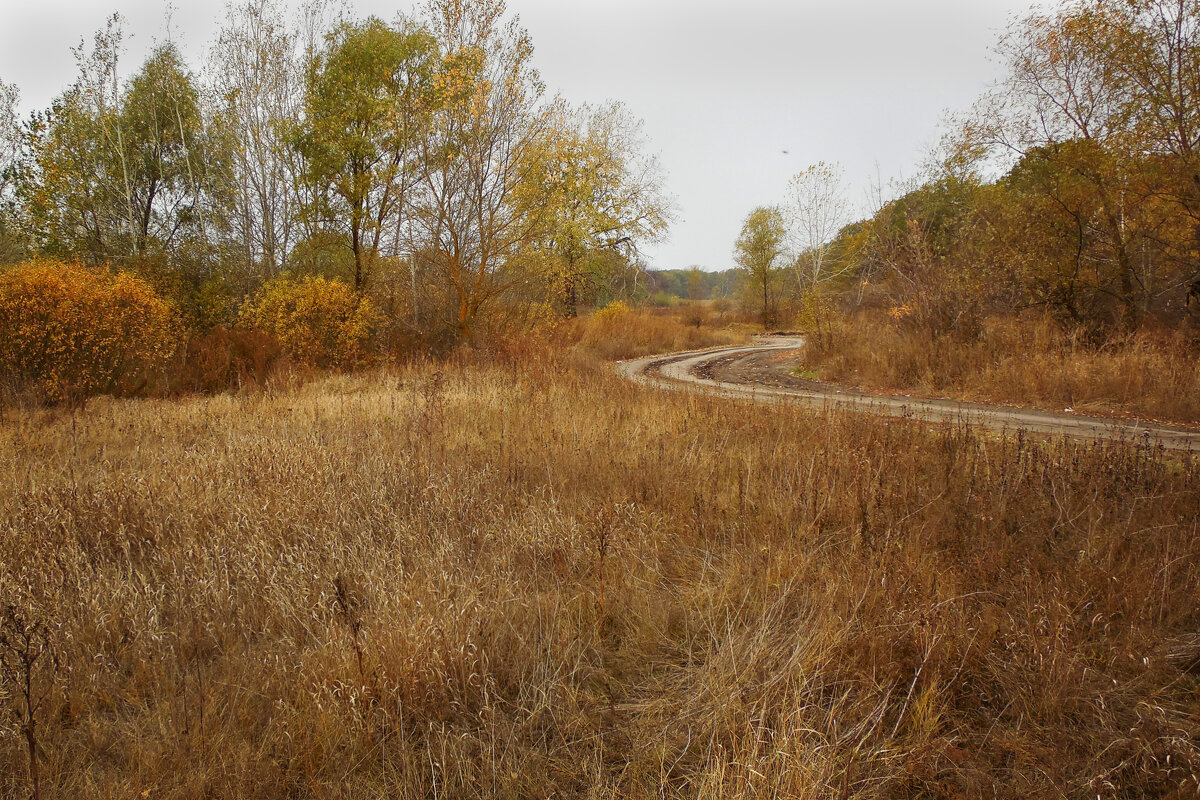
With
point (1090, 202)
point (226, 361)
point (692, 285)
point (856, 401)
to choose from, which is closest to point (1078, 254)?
point (1090, 202)

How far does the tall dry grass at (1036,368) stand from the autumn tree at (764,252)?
90.3ft

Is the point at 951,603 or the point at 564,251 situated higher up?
the point at 564,251

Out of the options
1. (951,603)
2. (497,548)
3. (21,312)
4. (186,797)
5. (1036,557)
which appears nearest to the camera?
(186,797)

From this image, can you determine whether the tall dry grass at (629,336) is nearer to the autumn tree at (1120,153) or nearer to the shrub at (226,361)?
the shrub at (226,361)

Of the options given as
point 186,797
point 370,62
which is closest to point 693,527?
point 186,797

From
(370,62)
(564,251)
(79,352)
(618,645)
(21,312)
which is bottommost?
(618,645)

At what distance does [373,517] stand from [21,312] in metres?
9.28

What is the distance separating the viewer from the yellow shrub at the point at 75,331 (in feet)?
29.9

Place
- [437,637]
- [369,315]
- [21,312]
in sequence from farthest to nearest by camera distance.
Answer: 1. [369,315]
2. [21,312]
3. [437,637]

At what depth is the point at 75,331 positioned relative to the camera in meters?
9.64

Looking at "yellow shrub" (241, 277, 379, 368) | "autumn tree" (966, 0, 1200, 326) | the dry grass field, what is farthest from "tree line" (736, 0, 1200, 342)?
"yellow shrub" (241, 277, 379, 368)

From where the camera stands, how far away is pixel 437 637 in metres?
2.87

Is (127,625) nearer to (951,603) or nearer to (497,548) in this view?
(497,548)

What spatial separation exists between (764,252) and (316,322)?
3572cm
